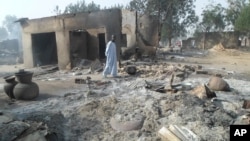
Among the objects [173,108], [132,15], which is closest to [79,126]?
[173,108]

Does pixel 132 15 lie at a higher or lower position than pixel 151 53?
higher

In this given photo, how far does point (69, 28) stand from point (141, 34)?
468cm

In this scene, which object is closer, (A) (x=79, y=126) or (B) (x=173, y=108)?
(A) (x=79, y=126)

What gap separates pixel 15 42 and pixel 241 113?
38.2 m

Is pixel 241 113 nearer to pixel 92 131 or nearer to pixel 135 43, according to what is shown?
pixel 92 131

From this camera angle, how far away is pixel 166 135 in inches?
194

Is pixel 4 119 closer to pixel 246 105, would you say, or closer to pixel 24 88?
pixel 24 88

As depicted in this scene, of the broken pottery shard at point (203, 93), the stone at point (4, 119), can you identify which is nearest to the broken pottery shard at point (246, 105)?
the broken pottery shard at point (203, 93)

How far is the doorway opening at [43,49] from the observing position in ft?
61.5

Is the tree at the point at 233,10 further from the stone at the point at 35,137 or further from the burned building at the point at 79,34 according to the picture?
the stone at the point at 35,137

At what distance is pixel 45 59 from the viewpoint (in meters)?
19.5

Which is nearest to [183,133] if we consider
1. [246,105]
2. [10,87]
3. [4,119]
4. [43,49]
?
[246,105]

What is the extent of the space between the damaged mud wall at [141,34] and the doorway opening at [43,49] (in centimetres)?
497

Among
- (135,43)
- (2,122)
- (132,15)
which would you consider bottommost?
(2,122)
